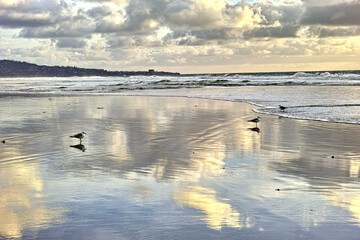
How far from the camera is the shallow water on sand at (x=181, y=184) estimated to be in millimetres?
6395

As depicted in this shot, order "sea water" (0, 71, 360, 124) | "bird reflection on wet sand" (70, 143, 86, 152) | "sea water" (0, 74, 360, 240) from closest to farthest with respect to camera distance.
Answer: "sea water" (0, 74, 360, 240)
"bird reflection on wet sand" (70, 143, 86, 152)
"sea water" (0, 71, 360, 124)

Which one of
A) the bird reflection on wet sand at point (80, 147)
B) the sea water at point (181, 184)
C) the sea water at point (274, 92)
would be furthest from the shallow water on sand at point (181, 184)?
the sea water at point (274, 92)

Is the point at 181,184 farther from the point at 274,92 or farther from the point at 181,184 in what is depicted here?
the point at 274,92

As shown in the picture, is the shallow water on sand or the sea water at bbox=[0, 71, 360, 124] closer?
the shallow water on sand

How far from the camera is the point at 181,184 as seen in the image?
8.87 m

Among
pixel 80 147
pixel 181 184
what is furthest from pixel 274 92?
pixel 181 184

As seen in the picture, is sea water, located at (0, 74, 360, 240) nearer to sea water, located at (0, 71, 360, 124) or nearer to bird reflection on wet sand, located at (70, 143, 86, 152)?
bird reflection on wet sand, located at (70, 143, 86, 152)

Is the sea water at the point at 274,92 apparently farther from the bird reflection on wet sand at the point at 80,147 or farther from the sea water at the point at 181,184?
the bird reflection on wet sand at the point at 80,147

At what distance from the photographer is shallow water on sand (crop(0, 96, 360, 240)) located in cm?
639

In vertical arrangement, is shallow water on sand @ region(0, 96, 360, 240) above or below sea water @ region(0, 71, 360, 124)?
below

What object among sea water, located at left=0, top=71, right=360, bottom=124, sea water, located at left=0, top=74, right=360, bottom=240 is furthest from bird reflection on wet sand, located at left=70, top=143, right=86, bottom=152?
sea water, located at left=0, top=71, right=360, bottom=124

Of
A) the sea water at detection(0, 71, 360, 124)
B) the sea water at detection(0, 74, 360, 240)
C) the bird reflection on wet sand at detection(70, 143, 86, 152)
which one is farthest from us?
the sea water at detection(0, 71, 360, 124)

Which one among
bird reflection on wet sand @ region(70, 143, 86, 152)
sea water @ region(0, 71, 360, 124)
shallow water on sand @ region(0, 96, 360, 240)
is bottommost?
shallow water on sand @ region(0, 96, 360, 240)

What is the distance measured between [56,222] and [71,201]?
3.59 feet
